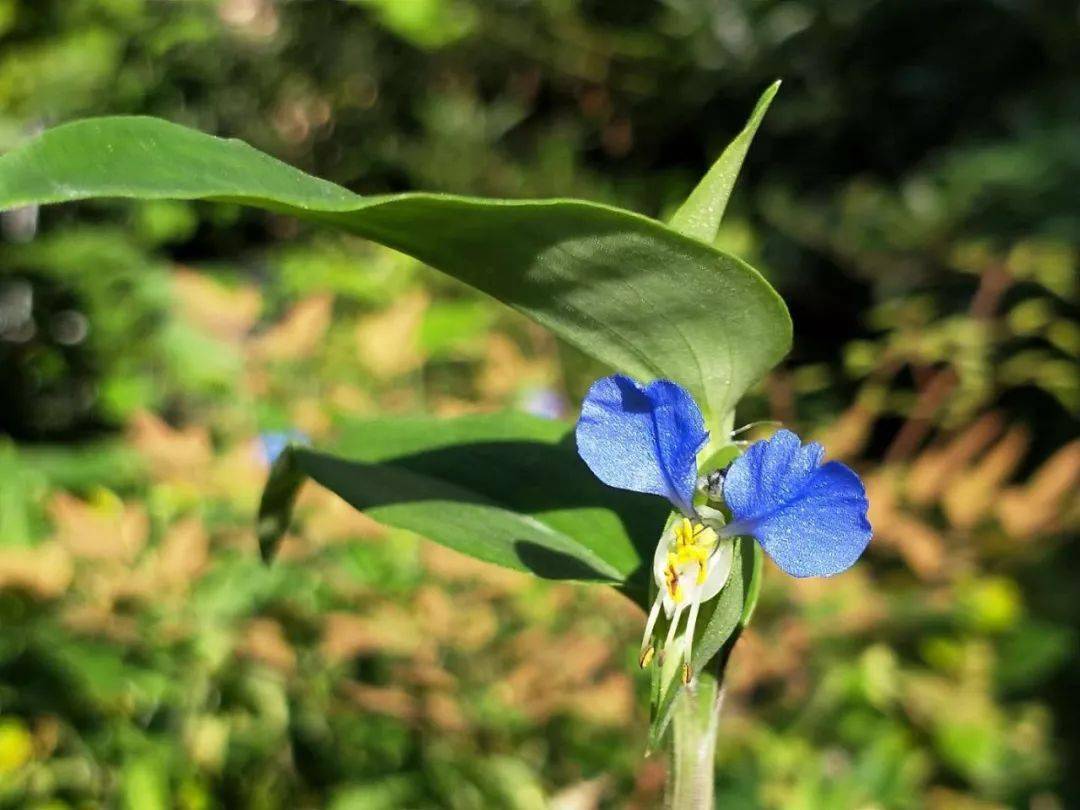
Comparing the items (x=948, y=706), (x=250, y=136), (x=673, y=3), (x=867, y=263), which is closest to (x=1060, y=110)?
(x=867, y=263)

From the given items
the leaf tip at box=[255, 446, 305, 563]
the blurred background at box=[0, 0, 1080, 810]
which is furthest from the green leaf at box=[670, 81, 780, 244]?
the blurred background at box=[0, 0, 1080, 810]

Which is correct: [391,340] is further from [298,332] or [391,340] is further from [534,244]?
[534,244]

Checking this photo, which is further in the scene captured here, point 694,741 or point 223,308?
point 223,308

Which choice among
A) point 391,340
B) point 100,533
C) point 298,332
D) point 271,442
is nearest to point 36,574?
point 100,533

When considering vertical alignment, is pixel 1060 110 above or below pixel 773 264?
above

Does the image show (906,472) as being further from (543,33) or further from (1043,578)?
(543,33)

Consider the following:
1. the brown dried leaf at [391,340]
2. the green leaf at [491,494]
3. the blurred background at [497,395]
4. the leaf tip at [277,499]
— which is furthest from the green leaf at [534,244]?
the brown dried leaf at [391,340]

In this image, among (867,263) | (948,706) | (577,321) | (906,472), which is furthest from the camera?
(867,263)
